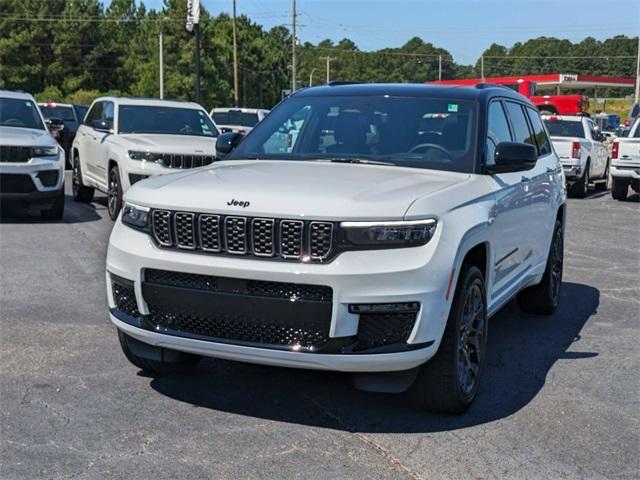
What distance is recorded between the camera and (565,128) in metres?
19.8

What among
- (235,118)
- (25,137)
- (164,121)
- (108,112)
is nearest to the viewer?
(25,137)

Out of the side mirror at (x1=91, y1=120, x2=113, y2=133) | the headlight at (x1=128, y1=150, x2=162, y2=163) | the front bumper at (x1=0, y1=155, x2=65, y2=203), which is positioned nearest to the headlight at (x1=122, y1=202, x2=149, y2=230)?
the headlight at (x1=128, y1=150, x2=162, y2=163)

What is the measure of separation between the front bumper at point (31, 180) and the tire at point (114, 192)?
2.41 ft

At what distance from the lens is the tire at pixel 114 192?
38.3 ft

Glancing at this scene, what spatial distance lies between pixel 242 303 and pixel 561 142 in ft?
51.4

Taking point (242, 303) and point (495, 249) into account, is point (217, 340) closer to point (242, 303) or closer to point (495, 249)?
point (242, 303)

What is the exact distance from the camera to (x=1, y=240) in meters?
9.97

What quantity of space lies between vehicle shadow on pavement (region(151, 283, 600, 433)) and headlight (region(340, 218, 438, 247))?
1.02 metres

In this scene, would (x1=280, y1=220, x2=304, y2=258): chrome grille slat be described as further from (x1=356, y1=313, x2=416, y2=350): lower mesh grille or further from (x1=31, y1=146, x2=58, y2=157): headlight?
(x1=31, y1=146, x2=58, y2=157): headlight

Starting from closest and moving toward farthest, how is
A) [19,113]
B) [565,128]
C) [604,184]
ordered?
[19,113]
[565,128]
[604,184]

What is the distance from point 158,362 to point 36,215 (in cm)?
825

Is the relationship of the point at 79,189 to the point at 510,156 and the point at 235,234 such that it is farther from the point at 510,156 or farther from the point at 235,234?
the point at 235,234

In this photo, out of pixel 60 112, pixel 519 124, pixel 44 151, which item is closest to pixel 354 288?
pixel 519 124

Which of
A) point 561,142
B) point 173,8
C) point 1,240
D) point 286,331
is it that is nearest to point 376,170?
point 286,331
